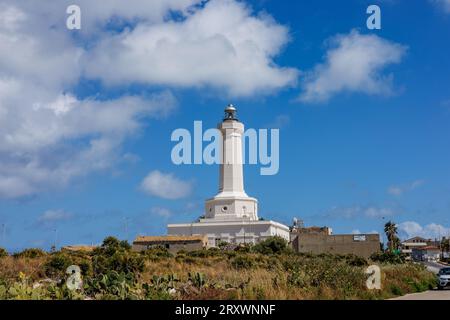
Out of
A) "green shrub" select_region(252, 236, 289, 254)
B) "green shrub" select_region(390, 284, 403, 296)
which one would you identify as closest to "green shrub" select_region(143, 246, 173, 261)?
"green shrub" select_region(390, 284, 403, 296)

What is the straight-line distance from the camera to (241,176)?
91.2 metres

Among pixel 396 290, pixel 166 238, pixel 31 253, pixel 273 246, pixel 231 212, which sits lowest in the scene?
pixel 396 290

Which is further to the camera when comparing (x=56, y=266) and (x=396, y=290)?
(x=56, y=266)

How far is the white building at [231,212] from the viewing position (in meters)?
85.8

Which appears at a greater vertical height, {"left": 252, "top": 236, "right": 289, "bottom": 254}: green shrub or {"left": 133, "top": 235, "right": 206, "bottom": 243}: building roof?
{"left": 133, "top": 235, "right": 206, "bottom": 243}: building roof

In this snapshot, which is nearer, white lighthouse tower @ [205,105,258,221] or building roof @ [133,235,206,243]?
building roof @ [133,235,206,243]

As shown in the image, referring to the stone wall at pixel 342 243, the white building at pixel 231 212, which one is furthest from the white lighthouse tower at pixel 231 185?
the stone wall at pixel 342 243

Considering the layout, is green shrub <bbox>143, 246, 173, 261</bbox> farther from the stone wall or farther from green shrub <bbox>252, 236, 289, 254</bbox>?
the stone wall

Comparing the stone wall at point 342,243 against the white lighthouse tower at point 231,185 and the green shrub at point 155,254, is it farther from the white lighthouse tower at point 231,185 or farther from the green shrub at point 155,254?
the green shrub at point 155,254

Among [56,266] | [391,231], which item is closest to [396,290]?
[56,266]

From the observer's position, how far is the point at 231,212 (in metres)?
88.7

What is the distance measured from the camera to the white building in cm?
8575

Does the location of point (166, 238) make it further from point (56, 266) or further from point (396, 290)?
point (396, 290)
